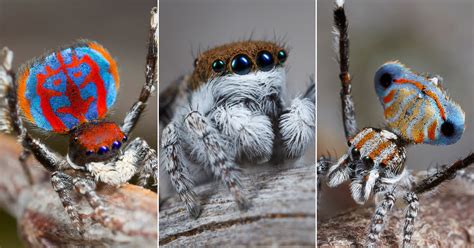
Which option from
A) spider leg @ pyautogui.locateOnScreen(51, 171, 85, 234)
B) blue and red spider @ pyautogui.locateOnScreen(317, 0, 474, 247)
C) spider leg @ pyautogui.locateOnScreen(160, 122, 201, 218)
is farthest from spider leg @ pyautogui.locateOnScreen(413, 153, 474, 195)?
spider leg @ pyautogui.locateOnScreen(51, 171, 85, 234)

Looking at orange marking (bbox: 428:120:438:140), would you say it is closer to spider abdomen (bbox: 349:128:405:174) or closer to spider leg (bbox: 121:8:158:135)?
spider abdomen (bbox: 349:128:405:174)

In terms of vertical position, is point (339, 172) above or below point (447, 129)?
below

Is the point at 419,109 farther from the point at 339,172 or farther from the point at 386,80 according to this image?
the point at 339,172

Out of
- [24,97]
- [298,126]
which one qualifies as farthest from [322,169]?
[24,97]

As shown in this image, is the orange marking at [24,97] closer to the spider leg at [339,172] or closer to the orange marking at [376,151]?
the spider leg at [339,172]

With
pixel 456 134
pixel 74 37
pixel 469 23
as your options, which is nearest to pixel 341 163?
pixel 456 134
